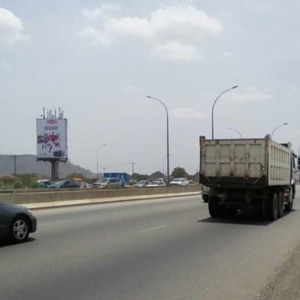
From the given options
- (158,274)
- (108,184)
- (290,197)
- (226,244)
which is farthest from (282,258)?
(108,184)

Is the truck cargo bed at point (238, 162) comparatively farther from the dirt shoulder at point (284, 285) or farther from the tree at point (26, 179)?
the tree at point (26, 179)

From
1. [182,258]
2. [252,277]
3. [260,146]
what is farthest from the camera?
[260,146]

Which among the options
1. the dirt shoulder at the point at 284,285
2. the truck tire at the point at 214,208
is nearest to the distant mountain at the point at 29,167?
the truck tire at the point at 214,208

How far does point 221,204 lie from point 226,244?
21.1 ft

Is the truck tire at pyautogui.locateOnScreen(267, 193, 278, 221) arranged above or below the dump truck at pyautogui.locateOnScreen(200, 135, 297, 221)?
below

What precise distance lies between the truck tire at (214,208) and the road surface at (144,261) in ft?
8.38

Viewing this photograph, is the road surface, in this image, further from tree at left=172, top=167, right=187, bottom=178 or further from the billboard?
tree at left=172, top=167, right=187, bottom=178

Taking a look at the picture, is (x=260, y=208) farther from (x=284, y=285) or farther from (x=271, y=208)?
(x=284, y=285)

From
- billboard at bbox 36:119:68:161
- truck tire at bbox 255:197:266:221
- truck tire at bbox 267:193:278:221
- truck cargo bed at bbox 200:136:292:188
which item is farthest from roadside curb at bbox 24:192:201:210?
billboard at bbox 36:119:68:161

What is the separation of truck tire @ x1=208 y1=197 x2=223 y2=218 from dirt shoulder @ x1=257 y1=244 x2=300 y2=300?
9.36m

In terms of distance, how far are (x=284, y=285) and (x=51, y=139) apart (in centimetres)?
8109

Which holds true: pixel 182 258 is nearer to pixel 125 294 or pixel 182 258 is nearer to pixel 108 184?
pixel 125 294

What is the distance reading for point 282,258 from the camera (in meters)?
10.4

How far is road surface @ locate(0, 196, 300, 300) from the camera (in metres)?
7.35
